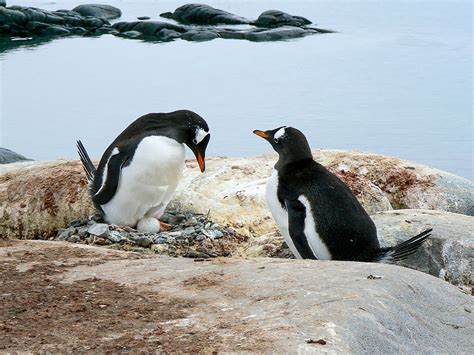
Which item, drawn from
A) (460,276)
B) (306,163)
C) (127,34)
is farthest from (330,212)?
(127,34)

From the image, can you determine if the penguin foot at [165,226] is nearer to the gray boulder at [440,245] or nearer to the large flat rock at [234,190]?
the large flat rock at [234,190]

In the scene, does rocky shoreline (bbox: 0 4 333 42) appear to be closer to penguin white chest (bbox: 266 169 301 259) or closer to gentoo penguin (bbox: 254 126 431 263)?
penguin white chest (bbox: 266 169 301 259)

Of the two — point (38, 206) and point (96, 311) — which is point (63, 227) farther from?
point (96, 311)

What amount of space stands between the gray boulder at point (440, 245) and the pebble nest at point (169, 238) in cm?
82

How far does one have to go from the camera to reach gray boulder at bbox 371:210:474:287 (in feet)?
15.3

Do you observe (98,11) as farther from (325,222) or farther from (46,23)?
(325,222)

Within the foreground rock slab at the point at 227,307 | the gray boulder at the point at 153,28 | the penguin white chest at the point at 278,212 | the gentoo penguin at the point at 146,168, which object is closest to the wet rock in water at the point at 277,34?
the gray boulder at the point at 153,28

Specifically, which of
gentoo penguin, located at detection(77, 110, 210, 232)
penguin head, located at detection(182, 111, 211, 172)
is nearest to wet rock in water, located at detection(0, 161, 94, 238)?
gentoo penguin, located at detection(77, 110, 210, 232)

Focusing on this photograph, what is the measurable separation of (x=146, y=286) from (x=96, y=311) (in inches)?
12.9

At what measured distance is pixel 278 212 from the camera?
15.3 feet

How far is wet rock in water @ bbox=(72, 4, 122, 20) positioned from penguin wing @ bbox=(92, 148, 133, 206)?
1302 cm

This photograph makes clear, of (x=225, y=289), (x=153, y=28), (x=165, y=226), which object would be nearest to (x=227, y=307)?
(x=225, y=289)

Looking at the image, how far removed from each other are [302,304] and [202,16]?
1489cm

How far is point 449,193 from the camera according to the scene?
19.7 ft
